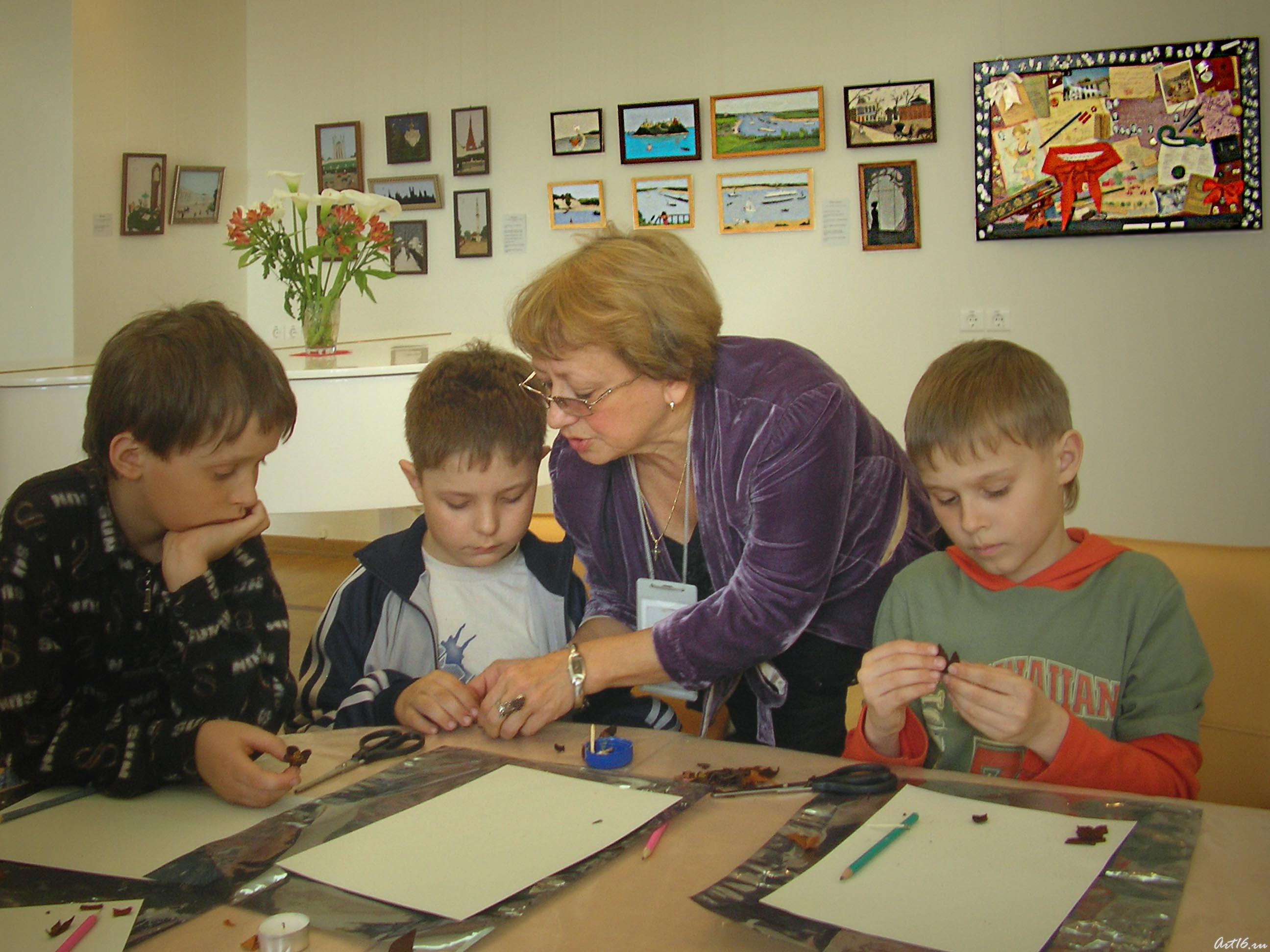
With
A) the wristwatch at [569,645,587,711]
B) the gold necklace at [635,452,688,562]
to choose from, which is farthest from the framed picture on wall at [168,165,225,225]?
the wristwatch at [569,645,587,711]

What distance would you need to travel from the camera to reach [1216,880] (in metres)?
0.85

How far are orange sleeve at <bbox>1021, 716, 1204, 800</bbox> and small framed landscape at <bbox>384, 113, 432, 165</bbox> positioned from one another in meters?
5.12

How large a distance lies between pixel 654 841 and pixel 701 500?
0.79m

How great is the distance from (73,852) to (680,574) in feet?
3.33

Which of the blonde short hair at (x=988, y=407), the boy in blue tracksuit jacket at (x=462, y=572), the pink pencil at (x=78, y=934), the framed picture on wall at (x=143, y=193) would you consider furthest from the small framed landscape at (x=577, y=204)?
the pink pencil at (x=78, y=934)

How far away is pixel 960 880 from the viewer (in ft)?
2.80

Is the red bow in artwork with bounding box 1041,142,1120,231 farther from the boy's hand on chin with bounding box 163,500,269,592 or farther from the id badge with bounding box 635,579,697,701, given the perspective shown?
the boy's hand on chin with bounding box 163,500,269,592

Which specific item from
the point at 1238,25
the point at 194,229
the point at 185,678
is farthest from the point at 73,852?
the point at 194,229

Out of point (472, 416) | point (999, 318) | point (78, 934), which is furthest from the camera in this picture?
point (999, 318)

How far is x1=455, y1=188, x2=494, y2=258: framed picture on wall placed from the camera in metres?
5.58

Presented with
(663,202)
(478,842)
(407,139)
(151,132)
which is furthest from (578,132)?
(478,842)

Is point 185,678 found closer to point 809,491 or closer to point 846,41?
point 809,491

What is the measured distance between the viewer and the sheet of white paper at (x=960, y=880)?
78cm

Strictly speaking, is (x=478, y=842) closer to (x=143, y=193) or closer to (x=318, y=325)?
(x=318, y=325)
